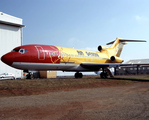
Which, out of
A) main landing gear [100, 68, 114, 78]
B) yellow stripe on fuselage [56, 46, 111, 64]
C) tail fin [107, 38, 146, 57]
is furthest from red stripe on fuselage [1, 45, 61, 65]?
tail fin [107, 38, 146, 57]

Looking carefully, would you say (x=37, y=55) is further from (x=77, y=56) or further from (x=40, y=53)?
(x=77, y=56)

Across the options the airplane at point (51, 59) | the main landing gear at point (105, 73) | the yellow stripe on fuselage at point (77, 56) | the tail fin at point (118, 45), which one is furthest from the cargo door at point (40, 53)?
the tail fin at point (118, 45)

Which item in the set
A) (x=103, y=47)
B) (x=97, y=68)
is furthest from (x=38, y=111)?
(x=103, y=47)

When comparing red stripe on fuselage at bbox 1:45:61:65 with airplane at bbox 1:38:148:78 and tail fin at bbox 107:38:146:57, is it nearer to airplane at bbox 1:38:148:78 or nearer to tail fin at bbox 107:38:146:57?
airplane at bbox 1:38:148:78

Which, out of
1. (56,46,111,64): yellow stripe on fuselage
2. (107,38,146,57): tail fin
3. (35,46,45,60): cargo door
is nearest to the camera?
(35,46,45,60): cargo door

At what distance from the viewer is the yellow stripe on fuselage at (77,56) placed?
75.2 feet

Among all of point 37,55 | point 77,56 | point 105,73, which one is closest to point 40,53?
point 37,55

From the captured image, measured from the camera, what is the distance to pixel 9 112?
20.6 ft

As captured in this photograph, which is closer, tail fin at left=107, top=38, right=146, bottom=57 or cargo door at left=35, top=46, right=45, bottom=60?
cargo door at left=35, top=46, right=45, bottom=60

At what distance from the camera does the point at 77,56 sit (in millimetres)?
24984

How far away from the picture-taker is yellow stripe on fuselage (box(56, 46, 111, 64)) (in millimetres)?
22920

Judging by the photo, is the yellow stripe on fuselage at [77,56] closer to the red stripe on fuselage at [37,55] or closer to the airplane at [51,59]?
the airplane at [51,59]

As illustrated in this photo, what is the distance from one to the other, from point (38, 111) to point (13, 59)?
517 inches

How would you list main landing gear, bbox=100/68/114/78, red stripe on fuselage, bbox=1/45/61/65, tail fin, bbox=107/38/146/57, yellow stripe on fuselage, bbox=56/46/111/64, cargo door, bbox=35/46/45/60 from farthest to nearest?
tail fin, bbox=107/38/146/57 → main landing gear, bbox=100/68/114/78 → yellow stripe on fuselage, bbox=56/46/111/64 → cargo door, bbox=35/46/45/60 → red stripe on fuselage, bbox=1/45/61/65
